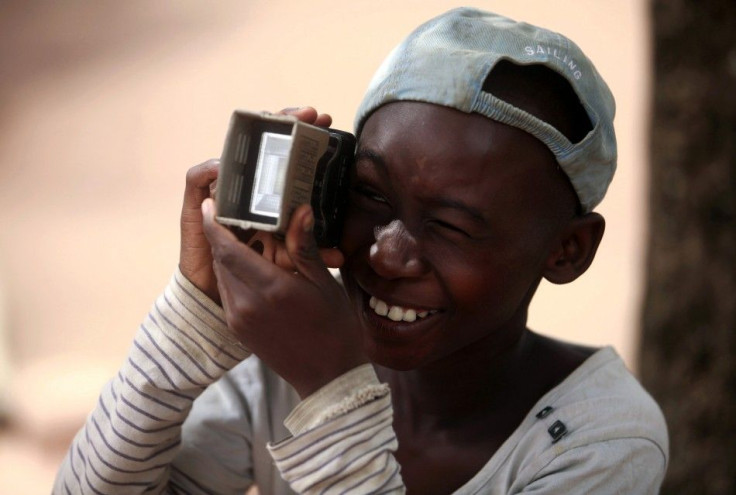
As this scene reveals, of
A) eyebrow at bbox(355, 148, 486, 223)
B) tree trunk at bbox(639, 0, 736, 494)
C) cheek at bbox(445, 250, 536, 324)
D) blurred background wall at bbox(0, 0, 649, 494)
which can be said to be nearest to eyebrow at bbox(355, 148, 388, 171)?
eyebrow at bbox(355, 148, 486, 223)

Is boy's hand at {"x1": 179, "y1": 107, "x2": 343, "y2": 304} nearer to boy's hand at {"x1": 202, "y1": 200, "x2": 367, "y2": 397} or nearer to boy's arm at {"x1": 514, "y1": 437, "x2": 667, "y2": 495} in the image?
boy's hand at {"x1": 202, "y1": 200, "x2": 367, "y2": 397}

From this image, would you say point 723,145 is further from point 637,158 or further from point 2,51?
point 2,51

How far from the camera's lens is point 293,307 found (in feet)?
5.24

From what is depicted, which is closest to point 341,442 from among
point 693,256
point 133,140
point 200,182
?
point 200,182

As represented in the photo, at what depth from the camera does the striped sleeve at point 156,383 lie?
6.27 feet

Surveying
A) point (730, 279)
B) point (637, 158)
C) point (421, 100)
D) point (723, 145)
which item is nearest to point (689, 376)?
point (730, 279)

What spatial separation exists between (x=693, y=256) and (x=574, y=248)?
1515mm

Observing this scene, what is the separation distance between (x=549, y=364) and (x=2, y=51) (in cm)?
1180

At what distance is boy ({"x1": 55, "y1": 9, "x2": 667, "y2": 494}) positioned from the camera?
1.63 metres

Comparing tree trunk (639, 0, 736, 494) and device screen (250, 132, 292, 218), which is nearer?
device screen (250, 132, 292, 218)

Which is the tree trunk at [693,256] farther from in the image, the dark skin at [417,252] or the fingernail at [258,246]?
the fingernail at [258,246]

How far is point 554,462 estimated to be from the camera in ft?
6.10

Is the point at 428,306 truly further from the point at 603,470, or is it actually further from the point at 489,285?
the point at 603,470

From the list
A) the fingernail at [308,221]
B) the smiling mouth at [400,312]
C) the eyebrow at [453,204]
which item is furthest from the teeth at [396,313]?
the fingernail at [308,221]
